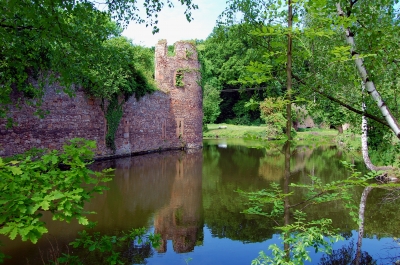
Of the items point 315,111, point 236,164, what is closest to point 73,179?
point 315,111

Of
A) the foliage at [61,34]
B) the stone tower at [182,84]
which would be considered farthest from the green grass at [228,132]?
the foliage at [61,34]

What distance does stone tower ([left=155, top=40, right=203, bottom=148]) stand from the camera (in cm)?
2203

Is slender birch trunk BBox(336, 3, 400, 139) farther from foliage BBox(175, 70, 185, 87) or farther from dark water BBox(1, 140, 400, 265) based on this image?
foliage BBox(175, 70, 185, 87)

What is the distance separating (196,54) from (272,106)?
19910mm

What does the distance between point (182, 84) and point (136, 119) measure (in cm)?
468

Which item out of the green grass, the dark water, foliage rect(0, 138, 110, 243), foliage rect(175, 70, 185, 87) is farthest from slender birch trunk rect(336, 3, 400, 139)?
the green grass

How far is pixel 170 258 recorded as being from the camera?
5.44 metres

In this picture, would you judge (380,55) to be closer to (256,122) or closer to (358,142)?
(358,142)

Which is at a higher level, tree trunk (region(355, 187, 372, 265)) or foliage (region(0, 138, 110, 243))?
foliage (region(0, 138, 110, 243))

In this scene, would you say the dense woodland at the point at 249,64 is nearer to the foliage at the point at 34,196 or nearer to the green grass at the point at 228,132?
the foliage at the point at 34,196

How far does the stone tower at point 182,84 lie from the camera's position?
22.0 m

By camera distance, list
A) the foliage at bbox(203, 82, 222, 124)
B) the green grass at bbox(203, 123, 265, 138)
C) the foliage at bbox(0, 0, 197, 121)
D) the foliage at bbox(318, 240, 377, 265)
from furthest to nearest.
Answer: the foliage at bbox(203, 82, 222, 124) < the green grass at bbox(203, 123, 265, 138) < the foliage at bbox(318, 240, 377, 265) < the foliage at bbox(0, 0, 197, 121)

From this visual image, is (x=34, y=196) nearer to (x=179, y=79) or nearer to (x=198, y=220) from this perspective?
A: (x=198, y=220)

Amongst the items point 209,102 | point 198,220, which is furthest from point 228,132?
point 198,220
